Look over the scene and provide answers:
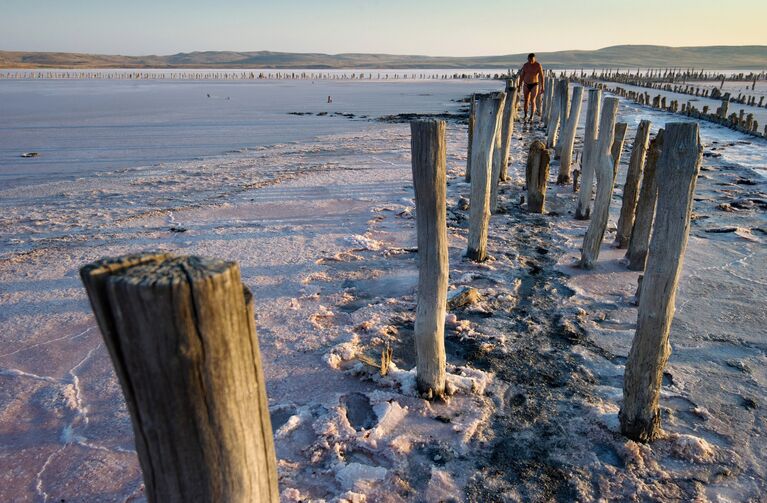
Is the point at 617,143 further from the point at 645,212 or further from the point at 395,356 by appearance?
the point at 395,356

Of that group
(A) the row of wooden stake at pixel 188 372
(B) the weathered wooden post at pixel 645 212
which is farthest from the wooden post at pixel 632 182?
(A) the row of wooden stake at pixel 188 372

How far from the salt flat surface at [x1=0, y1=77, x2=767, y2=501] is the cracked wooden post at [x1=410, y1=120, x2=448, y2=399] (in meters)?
0.32

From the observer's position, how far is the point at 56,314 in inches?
221

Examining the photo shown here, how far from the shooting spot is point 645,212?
657 centimetres

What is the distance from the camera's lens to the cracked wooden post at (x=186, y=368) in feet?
4.66

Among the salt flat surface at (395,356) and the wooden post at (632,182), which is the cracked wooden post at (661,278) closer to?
the salt flat surface at (395,356)

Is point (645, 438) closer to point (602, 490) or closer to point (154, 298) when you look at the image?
point (602, 490)

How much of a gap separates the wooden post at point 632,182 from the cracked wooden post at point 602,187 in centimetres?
28

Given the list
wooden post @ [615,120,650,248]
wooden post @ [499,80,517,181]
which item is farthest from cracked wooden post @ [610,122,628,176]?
wooden post @ [499,80,517,181]

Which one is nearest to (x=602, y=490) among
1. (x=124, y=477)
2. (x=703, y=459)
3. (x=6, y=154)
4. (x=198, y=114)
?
(x=703, y=459)

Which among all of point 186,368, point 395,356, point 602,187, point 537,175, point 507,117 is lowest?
point 395,356

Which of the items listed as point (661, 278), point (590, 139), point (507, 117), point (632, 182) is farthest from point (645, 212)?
point (507, 117)

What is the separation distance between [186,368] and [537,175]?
8.61m

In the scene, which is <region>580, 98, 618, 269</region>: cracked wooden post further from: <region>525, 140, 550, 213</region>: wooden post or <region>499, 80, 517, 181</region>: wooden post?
<region>499, 80, 517, 181</region>: wooden post
